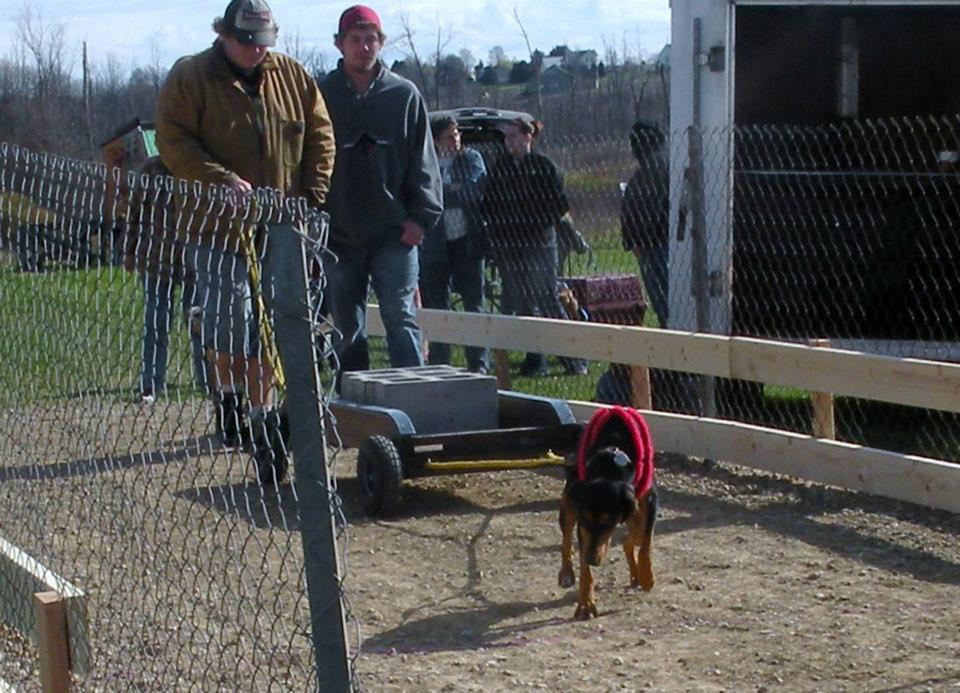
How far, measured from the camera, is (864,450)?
22.0 feet

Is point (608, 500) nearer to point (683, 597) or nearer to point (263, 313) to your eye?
point (683, 597)

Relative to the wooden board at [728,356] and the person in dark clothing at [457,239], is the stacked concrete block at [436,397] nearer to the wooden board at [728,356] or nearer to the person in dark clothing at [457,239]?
the wooden board at [728,356]

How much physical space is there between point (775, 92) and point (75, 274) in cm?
733

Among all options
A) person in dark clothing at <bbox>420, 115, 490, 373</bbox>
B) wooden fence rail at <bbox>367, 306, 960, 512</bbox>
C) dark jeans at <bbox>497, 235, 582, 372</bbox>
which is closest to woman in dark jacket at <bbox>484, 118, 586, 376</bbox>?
dark jeans at <bbox>497, 235, 582, 372</bbox>

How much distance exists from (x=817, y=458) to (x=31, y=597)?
3.79 meters

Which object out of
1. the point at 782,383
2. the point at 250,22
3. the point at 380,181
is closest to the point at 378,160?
the point at 380,181

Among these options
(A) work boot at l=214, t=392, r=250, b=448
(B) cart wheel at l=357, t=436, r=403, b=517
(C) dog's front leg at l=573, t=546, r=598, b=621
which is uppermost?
(A) work boot at l=214, t=392, r=250, b=448

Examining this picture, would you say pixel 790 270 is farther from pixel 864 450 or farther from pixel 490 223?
pixel 864 450

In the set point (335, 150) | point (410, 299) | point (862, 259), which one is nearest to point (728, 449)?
point (410, 299)

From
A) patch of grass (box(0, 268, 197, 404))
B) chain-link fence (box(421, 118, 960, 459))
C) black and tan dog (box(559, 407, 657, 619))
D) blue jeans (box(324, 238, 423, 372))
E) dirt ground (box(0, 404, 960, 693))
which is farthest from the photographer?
chain-link fence (box(421, 118, 960, 459))

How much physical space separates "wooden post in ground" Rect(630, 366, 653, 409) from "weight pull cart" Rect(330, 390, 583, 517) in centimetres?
143

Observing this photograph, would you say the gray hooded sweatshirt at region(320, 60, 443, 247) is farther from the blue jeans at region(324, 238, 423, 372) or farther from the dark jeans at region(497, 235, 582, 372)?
the dark jeans at region(497, 235, 582, 372)

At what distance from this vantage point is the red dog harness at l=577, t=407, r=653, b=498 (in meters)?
5.23

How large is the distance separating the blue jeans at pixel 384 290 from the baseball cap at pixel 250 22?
1.27 meters
